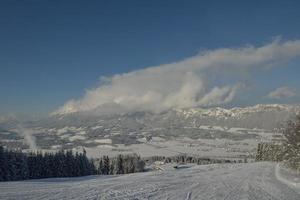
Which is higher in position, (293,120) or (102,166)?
(293,120)

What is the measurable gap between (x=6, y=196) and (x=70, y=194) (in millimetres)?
3659

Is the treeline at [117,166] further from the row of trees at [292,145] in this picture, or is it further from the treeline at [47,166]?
the row of trees at [292,145]

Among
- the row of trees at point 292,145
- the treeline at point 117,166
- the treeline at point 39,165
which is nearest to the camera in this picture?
the row of trees at point 292,145

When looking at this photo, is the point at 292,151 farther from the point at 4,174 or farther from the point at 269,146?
the point at 269,146

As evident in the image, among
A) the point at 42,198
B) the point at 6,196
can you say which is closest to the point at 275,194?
the point at 42,198

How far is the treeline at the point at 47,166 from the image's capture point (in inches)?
2563

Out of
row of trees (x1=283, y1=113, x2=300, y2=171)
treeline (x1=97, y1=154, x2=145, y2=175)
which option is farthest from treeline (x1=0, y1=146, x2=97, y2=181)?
row of trees (x1=283, y1=113, x2=300, y2=171)

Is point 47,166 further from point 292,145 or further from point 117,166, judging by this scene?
point 292,145

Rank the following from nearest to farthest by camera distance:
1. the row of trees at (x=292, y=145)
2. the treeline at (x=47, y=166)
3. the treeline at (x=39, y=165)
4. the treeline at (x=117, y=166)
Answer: the row of trees at (x=292, y=145)
the treeline at (x=39, y=165)
the treeline at (x=47, y=166)
the treeline at (x=117, y=166)

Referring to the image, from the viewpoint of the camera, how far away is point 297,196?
2653cm

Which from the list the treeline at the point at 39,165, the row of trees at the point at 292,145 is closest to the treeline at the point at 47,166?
the treeline at the point at 39,165

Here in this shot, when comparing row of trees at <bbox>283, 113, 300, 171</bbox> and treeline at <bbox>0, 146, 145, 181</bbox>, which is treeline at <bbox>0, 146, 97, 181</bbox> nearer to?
treeline at <bbox>0, 146, 145, 181</bbox>

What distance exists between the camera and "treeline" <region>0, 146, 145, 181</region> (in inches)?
2563

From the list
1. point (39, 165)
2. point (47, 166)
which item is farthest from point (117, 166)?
point (39, 165)
